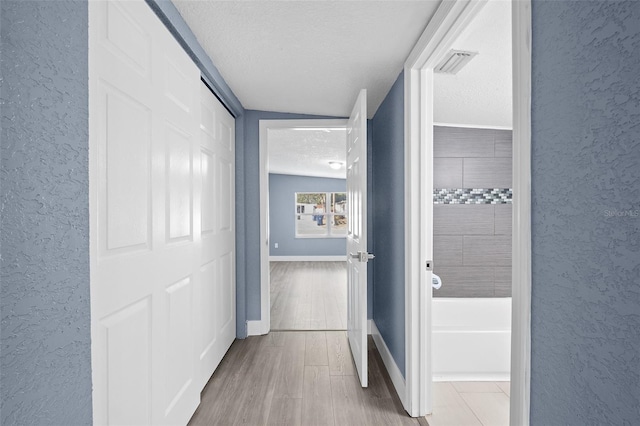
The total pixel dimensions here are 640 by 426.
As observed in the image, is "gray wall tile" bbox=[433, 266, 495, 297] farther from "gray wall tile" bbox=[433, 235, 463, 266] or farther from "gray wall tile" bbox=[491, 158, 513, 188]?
"gray wall tile" bbox=[491, 158, 513, 188]

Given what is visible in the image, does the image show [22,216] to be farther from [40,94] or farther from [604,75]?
[604,75]

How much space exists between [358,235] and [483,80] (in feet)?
4.27

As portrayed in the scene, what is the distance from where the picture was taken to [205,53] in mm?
2045

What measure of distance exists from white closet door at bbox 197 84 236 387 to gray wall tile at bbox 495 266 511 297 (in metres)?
2.45

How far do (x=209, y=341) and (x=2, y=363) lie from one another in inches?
70.3

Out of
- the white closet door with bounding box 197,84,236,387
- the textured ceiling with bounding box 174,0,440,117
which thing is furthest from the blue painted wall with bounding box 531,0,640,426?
the white closet door with bounding box 197,84,236,387

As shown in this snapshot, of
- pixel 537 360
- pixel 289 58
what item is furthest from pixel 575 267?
pixel 289 58

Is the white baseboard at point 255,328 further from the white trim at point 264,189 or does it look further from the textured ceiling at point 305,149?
the textured ceiling at point 305,149

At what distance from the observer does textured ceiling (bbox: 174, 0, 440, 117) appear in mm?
Answer: 1562

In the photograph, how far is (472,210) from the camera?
127 inches

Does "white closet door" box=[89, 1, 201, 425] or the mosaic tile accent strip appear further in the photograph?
the mosaic tile accent strip

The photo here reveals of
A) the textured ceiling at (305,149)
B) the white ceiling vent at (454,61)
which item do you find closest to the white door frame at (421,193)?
the white ceiling vent at (454,61)

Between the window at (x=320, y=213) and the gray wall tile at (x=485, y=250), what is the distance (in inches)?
231

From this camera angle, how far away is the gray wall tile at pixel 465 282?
3.21m
